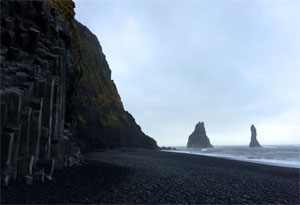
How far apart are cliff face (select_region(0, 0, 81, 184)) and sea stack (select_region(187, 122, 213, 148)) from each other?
155 m

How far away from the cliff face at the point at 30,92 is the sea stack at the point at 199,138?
510 feet

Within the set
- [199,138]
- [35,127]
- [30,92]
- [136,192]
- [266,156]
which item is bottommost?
[136,192]

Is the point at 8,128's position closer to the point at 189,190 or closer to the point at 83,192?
the point at 83,192

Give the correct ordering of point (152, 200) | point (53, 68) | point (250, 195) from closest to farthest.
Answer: point (152, 200) → point (250, 195) → point (53, 68)

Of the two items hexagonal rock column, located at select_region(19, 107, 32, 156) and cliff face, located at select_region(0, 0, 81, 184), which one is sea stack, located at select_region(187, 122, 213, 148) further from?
hexagonal rock column, located at select_region(19, 107, 32, 156)

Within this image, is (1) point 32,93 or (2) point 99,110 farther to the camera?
(2) point 99,110

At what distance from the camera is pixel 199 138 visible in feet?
557

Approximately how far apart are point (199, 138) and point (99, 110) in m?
117

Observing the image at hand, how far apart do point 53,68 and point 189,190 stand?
11.9 metres

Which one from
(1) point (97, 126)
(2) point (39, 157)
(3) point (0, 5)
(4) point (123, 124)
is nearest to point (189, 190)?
(2) point (39, 157)

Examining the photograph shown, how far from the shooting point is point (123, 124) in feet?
253

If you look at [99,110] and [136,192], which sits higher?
[99,110]

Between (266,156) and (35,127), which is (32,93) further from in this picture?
(266,156)

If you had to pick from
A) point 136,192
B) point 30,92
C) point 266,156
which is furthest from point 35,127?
point 266,156
